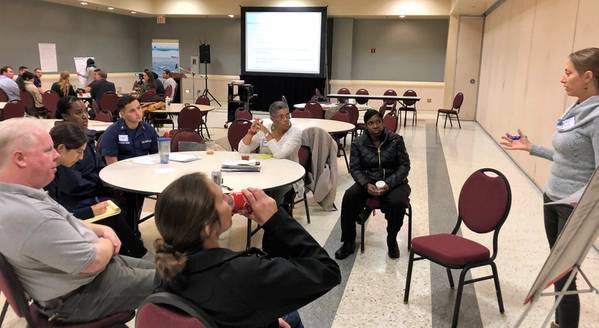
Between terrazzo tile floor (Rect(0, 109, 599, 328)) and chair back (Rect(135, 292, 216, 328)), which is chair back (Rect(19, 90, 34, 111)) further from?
chair back (Rect(135, 292, 216, 328))

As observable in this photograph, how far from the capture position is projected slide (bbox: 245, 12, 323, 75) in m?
13.6

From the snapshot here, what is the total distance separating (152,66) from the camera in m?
17.2

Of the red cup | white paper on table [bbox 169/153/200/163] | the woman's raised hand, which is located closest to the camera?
the red cup

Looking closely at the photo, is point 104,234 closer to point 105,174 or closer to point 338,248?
point 105,174

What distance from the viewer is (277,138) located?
4.26m

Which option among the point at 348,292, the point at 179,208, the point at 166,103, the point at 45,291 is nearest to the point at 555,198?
the point at 348,292

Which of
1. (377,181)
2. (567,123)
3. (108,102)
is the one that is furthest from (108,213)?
(108,102)

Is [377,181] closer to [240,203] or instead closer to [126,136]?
[126,136]

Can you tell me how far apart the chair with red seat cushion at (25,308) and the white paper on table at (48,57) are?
510 inches

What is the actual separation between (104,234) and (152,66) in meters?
A: 16.3

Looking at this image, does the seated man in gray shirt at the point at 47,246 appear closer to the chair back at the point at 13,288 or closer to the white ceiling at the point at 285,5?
the chair back at the point at 13,288

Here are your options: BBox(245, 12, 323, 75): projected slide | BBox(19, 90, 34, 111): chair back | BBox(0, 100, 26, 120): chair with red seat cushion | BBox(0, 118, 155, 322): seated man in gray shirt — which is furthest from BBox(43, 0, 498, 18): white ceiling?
BBox(0, 118, 155, 322): seated man in gray shirt

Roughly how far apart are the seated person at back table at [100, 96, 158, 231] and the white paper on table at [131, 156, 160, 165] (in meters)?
0.27

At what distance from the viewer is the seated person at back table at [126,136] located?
3.92m
